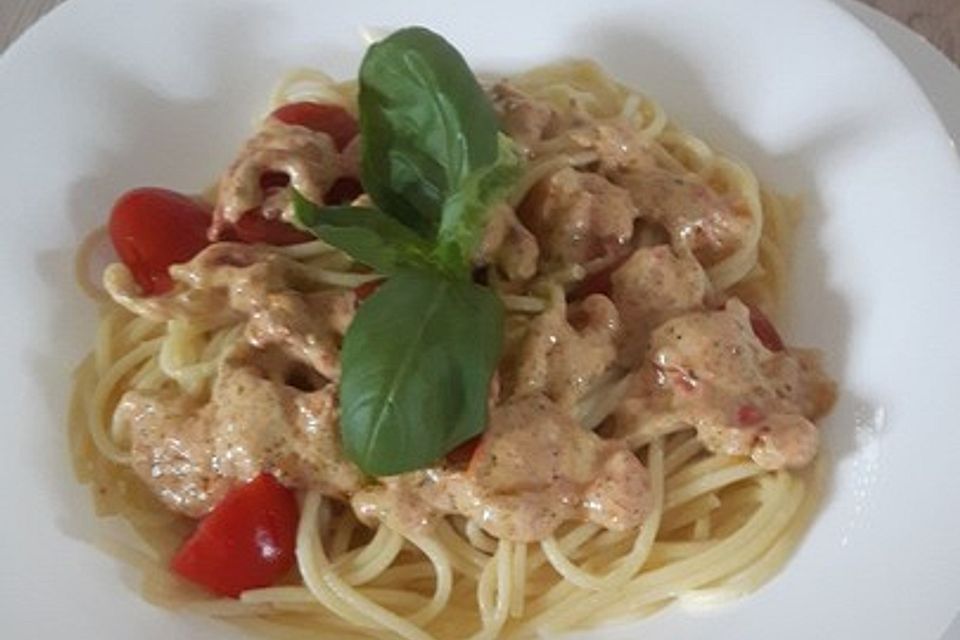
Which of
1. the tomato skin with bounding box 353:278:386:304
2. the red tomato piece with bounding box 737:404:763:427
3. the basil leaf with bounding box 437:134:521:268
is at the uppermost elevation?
the basil leaf with bounding box 437:134:521:268

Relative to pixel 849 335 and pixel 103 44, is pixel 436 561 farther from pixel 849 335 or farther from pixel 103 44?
pixel 103 44

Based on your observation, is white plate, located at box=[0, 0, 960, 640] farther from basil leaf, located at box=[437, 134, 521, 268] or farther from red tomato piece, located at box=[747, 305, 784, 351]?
basil leaf, located at box=[437, 134, 521, 268]

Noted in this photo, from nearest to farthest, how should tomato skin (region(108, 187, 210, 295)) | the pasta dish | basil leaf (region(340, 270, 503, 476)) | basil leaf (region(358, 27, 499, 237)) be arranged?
1. basil leaf (region(340, 270, 503, 476))
2. the pasta dish
3. basil leaf (region(358, 27, 499, 237))
4. tomato skin (region(108, 187, 210, 295))

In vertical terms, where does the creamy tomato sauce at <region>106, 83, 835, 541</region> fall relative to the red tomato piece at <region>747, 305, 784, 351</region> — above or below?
below

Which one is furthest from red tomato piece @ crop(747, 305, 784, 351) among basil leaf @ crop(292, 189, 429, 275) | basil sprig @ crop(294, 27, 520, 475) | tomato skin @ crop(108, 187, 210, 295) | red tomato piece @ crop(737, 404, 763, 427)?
tomato skin @ crop(108, 187, 210, 295)

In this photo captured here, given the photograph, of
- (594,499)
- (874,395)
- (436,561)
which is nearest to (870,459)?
(874,395)

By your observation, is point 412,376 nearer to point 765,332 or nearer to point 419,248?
point 419,248

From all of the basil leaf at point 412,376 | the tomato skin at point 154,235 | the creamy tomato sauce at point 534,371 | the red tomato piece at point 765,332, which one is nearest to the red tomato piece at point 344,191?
the creamy tomato sauce at point 534,371
